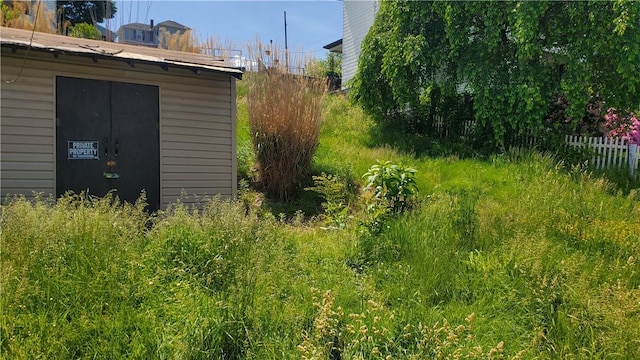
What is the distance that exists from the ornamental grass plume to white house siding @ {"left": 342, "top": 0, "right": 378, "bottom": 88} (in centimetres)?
1145

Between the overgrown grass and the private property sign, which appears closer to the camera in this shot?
the overgrown grass

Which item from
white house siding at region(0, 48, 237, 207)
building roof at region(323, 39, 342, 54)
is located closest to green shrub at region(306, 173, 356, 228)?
white house siding at region(0, 48, 237, 207)

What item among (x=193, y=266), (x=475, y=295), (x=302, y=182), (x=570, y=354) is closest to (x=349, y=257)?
(x=475, y=295)

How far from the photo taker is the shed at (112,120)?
4.74 meters

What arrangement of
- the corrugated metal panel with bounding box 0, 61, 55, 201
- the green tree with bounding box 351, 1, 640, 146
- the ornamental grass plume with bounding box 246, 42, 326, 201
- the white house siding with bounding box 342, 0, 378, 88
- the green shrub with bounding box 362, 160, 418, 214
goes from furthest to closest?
the white house siding with bounding box 342, 0, 378, 88 < the green tree with bounding box 351, 1, 640, 146 < the ornamental grass plume with bounding box 246, 42, 326, 201 < the green shrub with bounding box 362, 160, 418, 214 < the corrugated metal panel with bounding box 0, 61, 55, 201

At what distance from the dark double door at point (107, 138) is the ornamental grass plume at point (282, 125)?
5.97 feet

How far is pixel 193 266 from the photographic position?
322 cm

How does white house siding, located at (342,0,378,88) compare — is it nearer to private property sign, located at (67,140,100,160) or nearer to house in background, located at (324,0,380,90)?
house in background, located at (324,0,380,90)

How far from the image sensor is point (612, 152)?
7.82 metres

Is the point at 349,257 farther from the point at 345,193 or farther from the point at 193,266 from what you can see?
the point at 345,193

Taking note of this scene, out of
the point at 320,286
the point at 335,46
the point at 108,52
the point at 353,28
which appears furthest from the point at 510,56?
the point at 335,46

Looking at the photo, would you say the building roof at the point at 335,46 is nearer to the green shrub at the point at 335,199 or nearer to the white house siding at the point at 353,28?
the white house siding at the point at 353,28

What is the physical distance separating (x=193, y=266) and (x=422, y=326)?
6.00 ft

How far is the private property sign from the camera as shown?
499 centimetres
